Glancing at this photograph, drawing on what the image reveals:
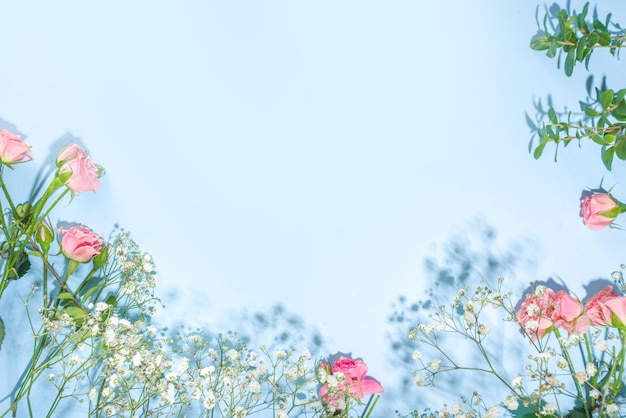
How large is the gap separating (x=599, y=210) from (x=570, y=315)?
262 mm

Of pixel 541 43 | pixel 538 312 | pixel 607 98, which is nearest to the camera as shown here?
pixel 538 312

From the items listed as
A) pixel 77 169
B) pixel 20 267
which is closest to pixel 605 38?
pixel 77 169

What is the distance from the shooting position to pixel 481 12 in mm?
1402

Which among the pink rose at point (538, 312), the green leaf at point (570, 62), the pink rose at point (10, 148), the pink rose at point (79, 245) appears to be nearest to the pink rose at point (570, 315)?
the pink rose at point (538, 312)

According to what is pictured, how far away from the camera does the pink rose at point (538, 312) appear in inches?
43.1

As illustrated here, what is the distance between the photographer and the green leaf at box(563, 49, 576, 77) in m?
1.29

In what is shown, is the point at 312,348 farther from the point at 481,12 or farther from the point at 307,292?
the point at 481,12

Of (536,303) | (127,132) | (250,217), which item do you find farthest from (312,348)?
(127,132)

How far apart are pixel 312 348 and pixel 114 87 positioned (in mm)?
721

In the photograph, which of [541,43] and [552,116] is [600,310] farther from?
[541,43]

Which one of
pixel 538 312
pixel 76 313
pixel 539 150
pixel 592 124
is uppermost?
pixel 592 124

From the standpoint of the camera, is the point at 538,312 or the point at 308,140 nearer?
the point at 538,312

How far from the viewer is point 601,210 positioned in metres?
1.29

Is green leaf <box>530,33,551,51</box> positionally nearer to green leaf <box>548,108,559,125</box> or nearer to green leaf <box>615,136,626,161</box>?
green leaf <box>548,108,559,125</box>
